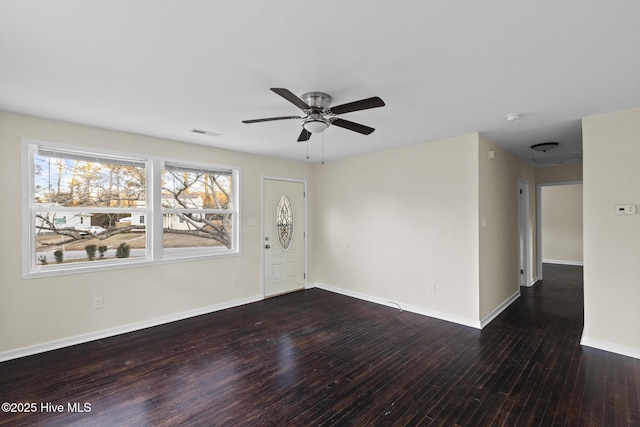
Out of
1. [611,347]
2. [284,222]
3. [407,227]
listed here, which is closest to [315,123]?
[407,227]

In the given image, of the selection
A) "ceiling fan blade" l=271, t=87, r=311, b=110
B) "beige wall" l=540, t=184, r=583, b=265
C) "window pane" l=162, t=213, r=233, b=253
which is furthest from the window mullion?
"beige wall" l=540, t=184, r=583, b=265

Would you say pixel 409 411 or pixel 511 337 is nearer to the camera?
pixel 409 411

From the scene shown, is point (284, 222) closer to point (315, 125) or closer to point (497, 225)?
point (315, 125)

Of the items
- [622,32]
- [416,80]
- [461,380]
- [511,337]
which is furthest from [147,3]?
[511,337]

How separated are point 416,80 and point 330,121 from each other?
0.77m

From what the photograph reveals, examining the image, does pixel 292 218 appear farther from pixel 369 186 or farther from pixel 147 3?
pixel 147 3

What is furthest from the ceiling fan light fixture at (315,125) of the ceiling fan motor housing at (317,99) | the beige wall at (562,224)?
the beige wall at (562,224)

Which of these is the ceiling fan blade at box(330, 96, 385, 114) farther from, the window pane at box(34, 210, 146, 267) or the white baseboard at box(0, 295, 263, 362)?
the white baseboard at box(0, 295, 263, 362)

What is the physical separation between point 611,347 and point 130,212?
18.6ft

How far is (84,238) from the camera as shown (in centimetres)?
345

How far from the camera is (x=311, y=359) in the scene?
113 inches

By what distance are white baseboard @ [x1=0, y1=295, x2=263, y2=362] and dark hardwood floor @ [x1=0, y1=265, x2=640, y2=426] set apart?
0.10m

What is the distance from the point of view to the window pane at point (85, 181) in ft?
10.4

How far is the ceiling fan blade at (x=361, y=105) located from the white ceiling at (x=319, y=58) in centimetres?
22
